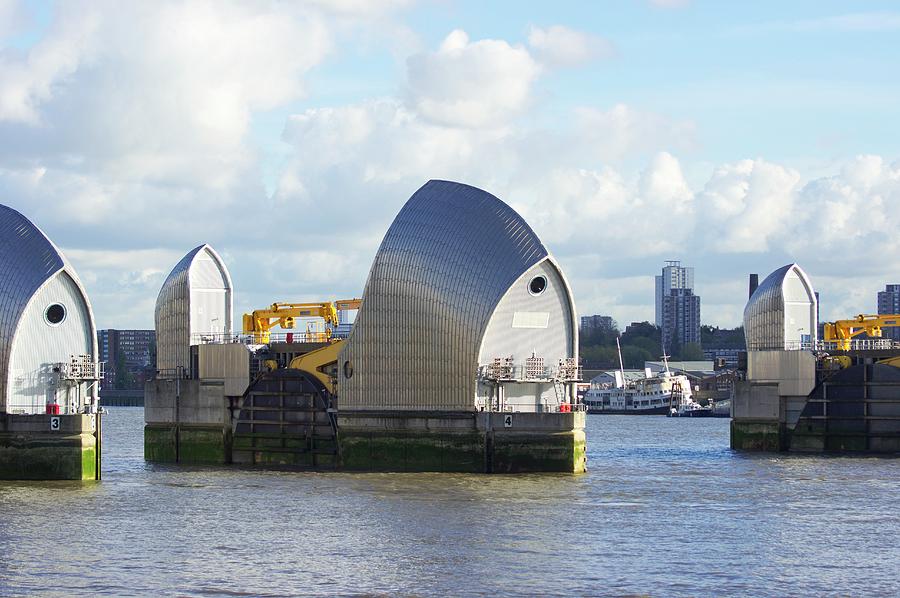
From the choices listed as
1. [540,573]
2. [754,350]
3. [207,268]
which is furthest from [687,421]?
[540,573]

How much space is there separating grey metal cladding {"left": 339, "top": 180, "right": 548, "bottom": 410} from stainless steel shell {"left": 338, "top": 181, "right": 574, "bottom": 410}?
0.04m

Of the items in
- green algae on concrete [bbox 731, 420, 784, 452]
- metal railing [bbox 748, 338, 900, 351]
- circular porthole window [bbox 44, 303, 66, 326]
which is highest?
circular porthole window [bbox 44, 303, 66, 326]

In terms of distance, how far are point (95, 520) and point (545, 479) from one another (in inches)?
775

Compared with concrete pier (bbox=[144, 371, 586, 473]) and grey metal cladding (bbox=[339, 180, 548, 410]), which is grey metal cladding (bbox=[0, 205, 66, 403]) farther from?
concrete pier (bbox=[144, 371, 586, 473])

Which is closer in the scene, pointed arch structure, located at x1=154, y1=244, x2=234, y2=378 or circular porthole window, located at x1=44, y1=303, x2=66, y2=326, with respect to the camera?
circular porthole window, located at x1=44, y1=303, x2=66, y2=326

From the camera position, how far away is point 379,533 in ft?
162

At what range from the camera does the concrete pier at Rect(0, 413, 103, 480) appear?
205 feet

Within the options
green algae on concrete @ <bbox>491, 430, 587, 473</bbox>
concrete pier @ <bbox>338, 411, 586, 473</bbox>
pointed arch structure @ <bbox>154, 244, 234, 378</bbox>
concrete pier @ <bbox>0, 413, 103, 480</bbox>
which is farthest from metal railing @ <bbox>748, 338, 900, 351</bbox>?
concrete pier @ <bbox>0, 413, 103, 480</bbox>

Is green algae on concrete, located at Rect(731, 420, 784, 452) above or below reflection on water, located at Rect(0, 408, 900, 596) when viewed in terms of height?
above

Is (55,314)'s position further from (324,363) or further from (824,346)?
(824,346)

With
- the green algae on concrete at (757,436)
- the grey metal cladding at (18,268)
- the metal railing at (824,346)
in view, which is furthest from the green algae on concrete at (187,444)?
the metal railing at (824,346)

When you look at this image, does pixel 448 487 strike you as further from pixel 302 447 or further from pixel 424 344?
pixel 302 447

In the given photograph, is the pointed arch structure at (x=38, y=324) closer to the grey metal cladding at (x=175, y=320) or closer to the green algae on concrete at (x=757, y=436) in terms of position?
the grey metal cladding at (x=175, y=320)

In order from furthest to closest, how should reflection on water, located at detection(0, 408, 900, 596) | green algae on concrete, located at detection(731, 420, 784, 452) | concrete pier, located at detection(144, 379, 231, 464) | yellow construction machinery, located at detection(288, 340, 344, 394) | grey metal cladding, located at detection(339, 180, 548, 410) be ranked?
green algae on concrete, located at detection(731, 420, 784, 452) < concrete pier, located at detection(144, 379, 231, 464) < yellow construction machinery, located at detection(288, 340, 344, 394) < grey metal cladding, located at detection(339, 180, 548, 410) < reflection on water, located at detection(0, 408, 900, 596)
